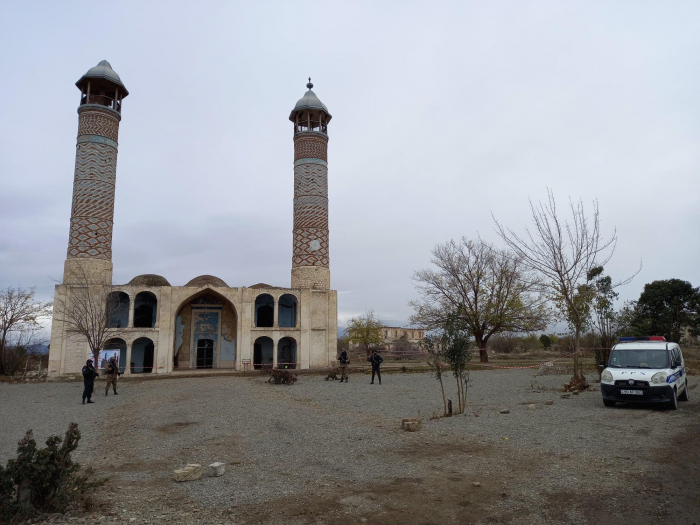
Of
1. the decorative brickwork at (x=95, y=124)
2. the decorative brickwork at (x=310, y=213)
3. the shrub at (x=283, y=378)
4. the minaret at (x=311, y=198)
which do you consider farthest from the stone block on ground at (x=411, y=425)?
the decorative brickwork at (x=95, y=124)

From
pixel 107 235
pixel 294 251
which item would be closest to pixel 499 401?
pixel 294 251

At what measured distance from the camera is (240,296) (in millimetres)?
28844

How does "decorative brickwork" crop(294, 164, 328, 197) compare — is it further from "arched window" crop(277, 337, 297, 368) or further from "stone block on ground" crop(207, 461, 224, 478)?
"stone block on ground" crop(207, 461, 224, 478)

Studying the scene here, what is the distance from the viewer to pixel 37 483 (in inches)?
174

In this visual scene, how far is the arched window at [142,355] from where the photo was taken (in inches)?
1098

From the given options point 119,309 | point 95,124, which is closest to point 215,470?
point 119,309

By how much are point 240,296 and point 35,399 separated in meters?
13.8

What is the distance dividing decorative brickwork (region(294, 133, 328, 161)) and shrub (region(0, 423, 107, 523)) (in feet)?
95.3

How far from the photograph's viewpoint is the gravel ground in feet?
Result: 15.1

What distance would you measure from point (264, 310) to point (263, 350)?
2.68 meters

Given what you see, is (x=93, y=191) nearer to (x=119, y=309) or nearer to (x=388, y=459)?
(x=119, y=309)

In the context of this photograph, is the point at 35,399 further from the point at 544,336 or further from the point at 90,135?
the point at 544,336

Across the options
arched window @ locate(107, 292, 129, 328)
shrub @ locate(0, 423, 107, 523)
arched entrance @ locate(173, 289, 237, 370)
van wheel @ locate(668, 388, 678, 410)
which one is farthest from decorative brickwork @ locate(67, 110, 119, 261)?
van wheel @ locate(668, 388, 678, 410)

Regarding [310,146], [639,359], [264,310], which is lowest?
[639,359]
